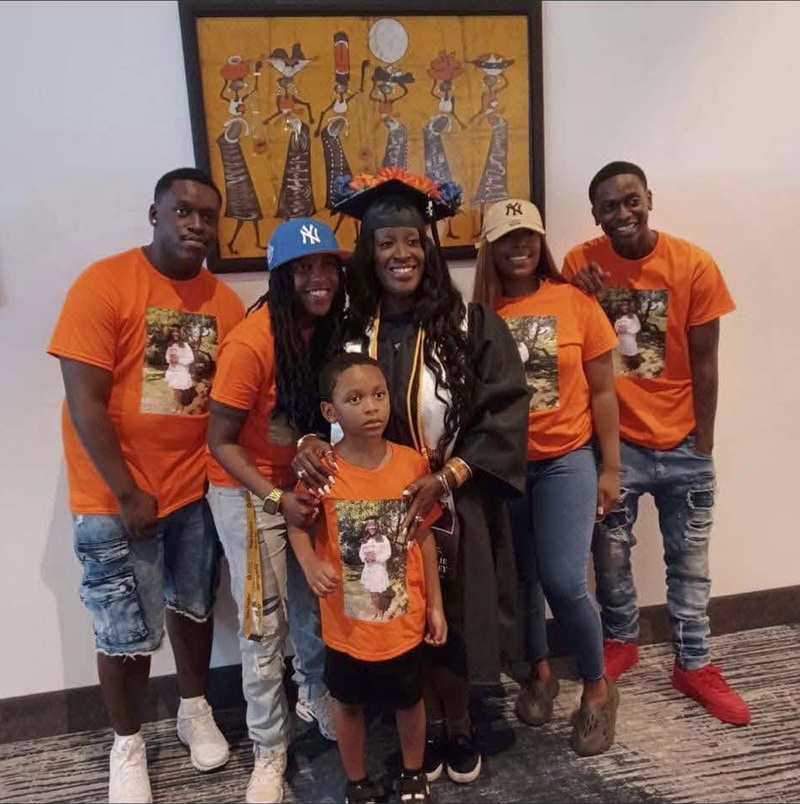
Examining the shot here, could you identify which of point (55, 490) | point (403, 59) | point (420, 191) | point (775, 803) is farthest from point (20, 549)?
point (775, 803)

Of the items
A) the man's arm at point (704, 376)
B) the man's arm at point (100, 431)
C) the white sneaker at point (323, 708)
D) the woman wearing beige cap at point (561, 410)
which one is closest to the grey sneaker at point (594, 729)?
the woman wearing beige cap at point (561, 410)

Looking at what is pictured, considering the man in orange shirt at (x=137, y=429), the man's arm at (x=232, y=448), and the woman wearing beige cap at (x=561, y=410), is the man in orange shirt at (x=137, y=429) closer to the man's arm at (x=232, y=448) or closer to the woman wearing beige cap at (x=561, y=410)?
the man's arm at (x=232, y=448)

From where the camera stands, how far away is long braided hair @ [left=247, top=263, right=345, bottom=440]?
1.59 m

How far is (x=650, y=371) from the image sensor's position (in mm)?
1985

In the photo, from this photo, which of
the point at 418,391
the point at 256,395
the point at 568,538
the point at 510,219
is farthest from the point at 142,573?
the point at 510,219

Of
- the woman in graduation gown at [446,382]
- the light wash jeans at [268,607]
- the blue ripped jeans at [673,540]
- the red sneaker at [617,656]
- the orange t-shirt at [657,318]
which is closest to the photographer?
the woman in graduation gown at [446,382]

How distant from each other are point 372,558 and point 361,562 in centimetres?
3

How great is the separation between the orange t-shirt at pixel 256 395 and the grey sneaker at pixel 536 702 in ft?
3.29

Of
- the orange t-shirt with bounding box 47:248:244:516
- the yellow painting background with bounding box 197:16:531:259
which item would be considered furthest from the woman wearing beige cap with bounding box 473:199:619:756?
the orange t-shirt with bounding box 47:248:244:516

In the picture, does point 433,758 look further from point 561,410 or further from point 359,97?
point 359,97

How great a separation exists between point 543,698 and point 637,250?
1334 millimetres

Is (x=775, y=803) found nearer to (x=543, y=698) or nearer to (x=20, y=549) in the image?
(x=543, y=698)

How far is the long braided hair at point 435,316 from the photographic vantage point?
5.29 ft

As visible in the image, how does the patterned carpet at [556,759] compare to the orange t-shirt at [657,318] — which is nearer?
→ the patterned carpet at [556,759]
